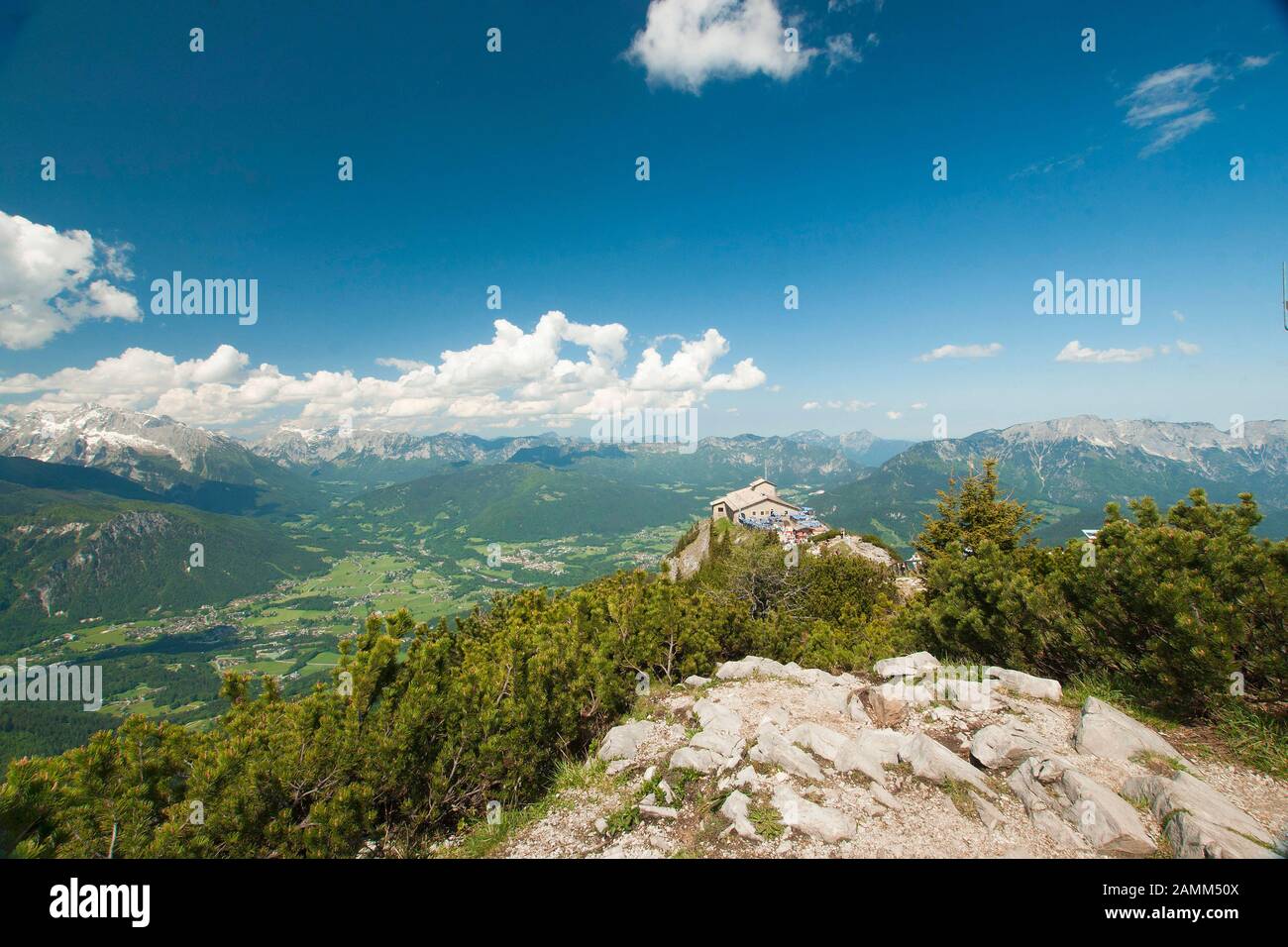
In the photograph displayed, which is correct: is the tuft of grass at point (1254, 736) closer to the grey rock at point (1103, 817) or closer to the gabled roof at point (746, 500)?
the grey rock at point (1103, 817)

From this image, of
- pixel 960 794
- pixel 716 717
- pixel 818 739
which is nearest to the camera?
pixel 960 794

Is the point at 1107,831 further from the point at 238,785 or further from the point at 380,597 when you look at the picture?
the point at 380,597

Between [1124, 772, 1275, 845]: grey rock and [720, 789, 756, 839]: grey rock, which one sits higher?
[1124, 772, 1275, 845]: grey rock

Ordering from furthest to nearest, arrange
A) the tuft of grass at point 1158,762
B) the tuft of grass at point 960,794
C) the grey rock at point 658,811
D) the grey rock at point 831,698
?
the grey rock at point 831,698 → the grey rock at point 658,811 → the tuft of grass at point 1158,762 → the tuft of grass at point 960,794

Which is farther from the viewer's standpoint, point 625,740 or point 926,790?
point 625,740

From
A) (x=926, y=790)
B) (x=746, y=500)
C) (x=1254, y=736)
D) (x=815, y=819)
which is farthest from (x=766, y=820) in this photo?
(x=746, y=500)

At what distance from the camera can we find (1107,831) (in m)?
5.32

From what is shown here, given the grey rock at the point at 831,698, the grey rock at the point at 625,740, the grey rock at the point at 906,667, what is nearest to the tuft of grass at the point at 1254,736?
the grey rock at the point at 906,667

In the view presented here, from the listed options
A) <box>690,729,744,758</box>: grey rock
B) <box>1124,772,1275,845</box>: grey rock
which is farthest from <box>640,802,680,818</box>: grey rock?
<box>1124,772,1275,845</box>: grey rock

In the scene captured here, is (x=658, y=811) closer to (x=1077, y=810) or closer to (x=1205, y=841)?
(x=1077, y=810)

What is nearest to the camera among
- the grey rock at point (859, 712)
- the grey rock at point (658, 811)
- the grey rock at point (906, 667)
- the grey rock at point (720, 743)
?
the grey rock at point (658, 811)

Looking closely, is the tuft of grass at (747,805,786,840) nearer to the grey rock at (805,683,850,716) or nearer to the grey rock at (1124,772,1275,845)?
the grey rock at (1124,772,1275,845)

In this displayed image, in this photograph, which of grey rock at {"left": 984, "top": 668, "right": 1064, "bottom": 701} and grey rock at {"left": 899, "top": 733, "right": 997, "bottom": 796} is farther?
grey rock at {"left": 984, "top": 668, "right": 1064, "bottom": 701}
